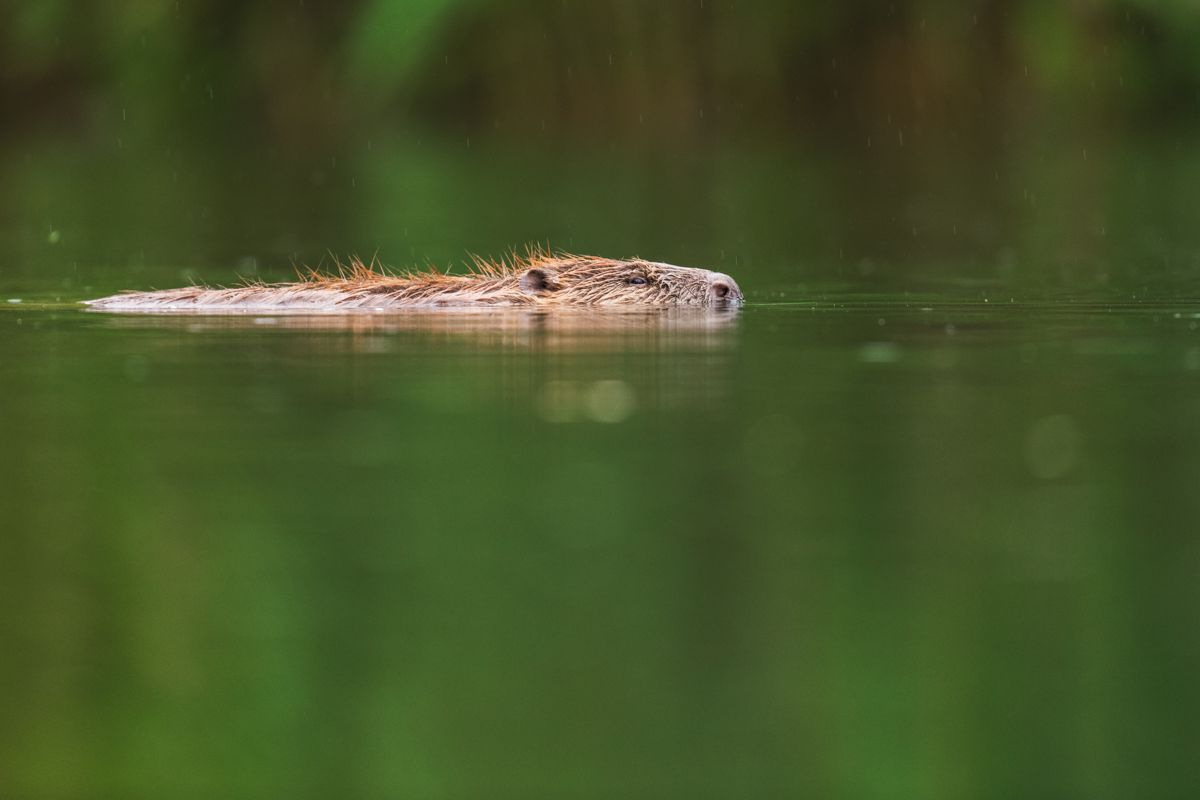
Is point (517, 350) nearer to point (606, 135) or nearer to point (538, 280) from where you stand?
point (538, 280)

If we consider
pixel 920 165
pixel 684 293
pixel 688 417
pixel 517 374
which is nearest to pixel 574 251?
pixel 684 293

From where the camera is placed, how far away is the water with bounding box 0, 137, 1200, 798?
4480 millimetres

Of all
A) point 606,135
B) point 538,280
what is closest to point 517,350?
point 538,280

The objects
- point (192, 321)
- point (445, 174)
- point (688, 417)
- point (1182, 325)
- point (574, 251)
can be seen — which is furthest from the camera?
point (445, 174)

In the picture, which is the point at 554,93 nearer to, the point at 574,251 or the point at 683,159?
the point at 683,159

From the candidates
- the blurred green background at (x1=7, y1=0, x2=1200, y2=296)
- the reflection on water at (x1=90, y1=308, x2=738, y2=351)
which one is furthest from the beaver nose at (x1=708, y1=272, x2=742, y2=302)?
the blurred green background at (x1=7, y1=0, x2=1200, y2=296)

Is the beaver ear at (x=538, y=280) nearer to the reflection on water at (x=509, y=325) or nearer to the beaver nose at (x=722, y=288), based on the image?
the reflection on water at (x=509, y=325)

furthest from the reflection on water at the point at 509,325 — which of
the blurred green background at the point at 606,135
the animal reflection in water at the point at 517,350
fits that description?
the blurred green background at the point at 606,135

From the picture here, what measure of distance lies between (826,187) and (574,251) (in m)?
9.00

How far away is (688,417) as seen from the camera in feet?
27.2

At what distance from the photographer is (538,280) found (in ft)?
44.8

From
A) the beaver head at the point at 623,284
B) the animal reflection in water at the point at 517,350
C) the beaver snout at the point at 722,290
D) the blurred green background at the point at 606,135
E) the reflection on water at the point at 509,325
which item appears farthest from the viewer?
the blurred green background at the point at 606,135

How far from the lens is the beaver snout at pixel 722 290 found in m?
13.4

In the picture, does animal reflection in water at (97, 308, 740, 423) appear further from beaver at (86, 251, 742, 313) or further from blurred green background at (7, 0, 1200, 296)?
blurred green background at (7, 0, 1200, 296)
